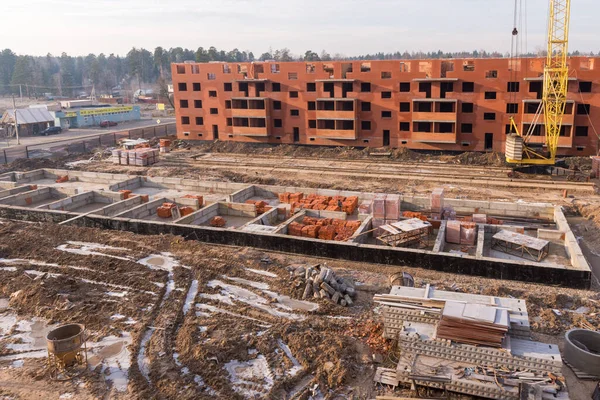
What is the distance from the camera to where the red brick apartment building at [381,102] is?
33344 millimetres

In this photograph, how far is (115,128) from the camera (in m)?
62.1

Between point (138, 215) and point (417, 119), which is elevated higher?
point (417, 119)

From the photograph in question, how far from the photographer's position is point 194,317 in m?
13.0

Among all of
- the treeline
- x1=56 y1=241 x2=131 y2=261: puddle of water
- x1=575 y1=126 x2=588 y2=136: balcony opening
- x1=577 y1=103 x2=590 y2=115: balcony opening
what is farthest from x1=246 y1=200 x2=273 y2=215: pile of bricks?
the treeline

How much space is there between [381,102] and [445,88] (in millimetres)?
4703

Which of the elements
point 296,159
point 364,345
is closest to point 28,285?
point 364,345

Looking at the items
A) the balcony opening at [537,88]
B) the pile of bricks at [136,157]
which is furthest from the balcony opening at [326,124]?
the balcony opening at [537,88]

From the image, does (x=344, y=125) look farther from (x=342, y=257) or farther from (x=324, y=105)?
(x=342, y=257)

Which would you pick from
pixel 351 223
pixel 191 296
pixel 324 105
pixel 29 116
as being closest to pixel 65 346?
Result: pixel 191 296

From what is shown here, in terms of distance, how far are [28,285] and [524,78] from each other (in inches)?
1230

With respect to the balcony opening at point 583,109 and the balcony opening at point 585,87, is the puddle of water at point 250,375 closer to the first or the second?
the balcony opening at point 583,109

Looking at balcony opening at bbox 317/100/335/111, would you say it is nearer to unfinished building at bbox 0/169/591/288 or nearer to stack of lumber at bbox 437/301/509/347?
unfinished building at bbox 0/169/591/288

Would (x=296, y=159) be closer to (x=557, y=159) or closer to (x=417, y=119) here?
(x=417, y=119)

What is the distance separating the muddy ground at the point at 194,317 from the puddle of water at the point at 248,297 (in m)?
0.03
